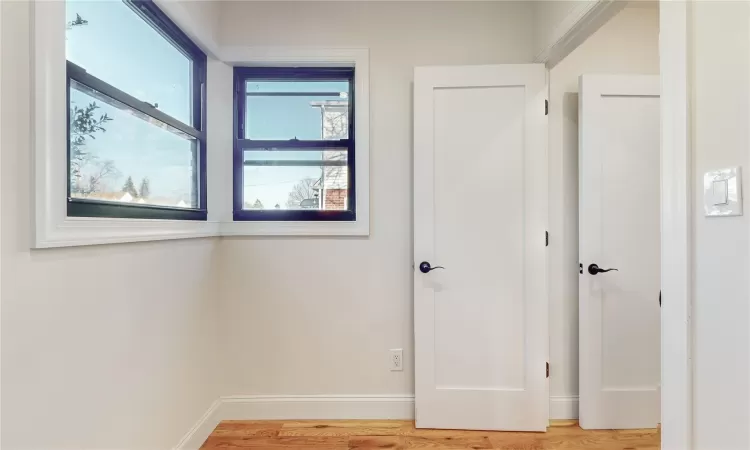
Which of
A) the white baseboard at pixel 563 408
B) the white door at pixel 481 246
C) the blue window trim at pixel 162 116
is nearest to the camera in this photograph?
the blue window trim at pixel 162 116

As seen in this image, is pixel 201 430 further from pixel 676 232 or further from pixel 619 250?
pixel 619 250

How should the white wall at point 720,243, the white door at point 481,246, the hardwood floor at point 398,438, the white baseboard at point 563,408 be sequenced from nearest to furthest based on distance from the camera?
the white wall at point 720,243
the hardwood floor at point 398,438
the white door at point 481,246
the white baseboard at point 563,408

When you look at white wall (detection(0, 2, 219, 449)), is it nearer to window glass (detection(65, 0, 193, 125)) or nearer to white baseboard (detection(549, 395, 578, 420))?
window glass (detection(65, 0, 193, 125))

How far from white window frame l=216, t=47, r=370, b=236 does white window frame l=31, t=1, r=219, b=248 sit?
100cm

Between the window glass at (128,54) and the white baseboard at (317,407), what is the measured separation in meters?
1.77

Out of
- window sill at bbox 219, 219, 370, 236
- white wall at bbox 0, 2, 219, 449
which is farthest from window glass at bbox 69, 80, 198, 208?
window sill at bbox 219, 219, 370, 236

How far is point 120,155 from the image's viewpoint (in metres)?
1.31

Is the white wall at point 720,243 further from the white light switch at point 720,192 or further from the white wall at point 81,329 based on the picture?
the white wall at point 81,329

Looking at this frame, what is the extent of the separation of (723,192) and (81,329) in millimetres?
1932

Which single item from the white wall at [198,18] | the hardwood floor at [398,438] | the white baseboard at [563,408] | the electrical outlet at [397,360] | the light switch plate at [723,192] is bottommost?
the hardwood floor at [398,438]

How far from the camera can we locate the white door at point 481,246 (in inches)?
75.3

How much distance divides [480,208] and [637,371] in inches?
54.4

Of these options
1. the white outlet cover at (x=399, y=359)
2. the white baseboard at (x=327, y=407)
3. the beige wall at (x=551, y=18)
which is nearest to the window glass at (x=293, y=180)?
the white outlet cover at (x=399, y=359)

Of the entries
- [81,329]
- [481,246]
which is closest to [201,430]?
[81,329]
